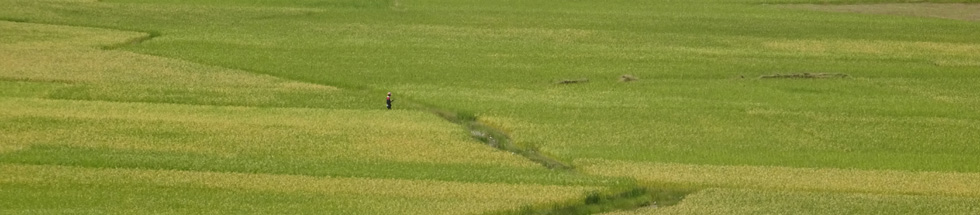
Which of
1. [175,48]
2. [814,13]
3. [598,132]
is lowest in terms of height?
[814,13]

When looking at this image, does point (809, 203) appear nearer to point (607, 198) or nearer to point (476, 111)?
point (607, 198)

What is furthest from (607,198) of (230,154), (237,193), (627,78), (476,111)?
(627,78)

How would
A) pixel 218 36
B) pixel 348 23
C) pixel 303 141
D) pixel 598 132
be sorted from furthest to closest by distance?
pixel 348 23, pixel 218 36, pixel 598 132, pixel 303 141

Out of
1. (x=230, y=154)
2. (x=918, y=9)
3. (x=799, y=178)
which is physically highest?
(x=799, y=178)

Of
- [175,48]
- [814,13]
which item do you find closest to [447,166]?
[175,48]

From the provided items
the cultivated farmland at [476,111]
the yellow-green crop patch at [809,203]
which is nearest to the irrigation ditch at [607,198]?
the cultivated farmland at [476,111]

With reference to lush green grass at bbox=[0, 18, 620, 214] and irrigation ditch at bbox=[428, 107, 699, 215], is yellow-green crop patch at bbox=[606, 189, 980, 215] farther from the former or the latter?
lush green grass at bbox=[0, 18, 620, 214]

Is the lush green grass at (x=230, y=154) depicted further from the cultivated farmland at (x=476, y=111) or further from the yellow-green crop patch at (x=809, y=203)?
the yellow-green crop patch at (x=809, y=203)

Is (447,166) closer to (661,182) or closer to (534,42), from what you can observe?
(661,182)
